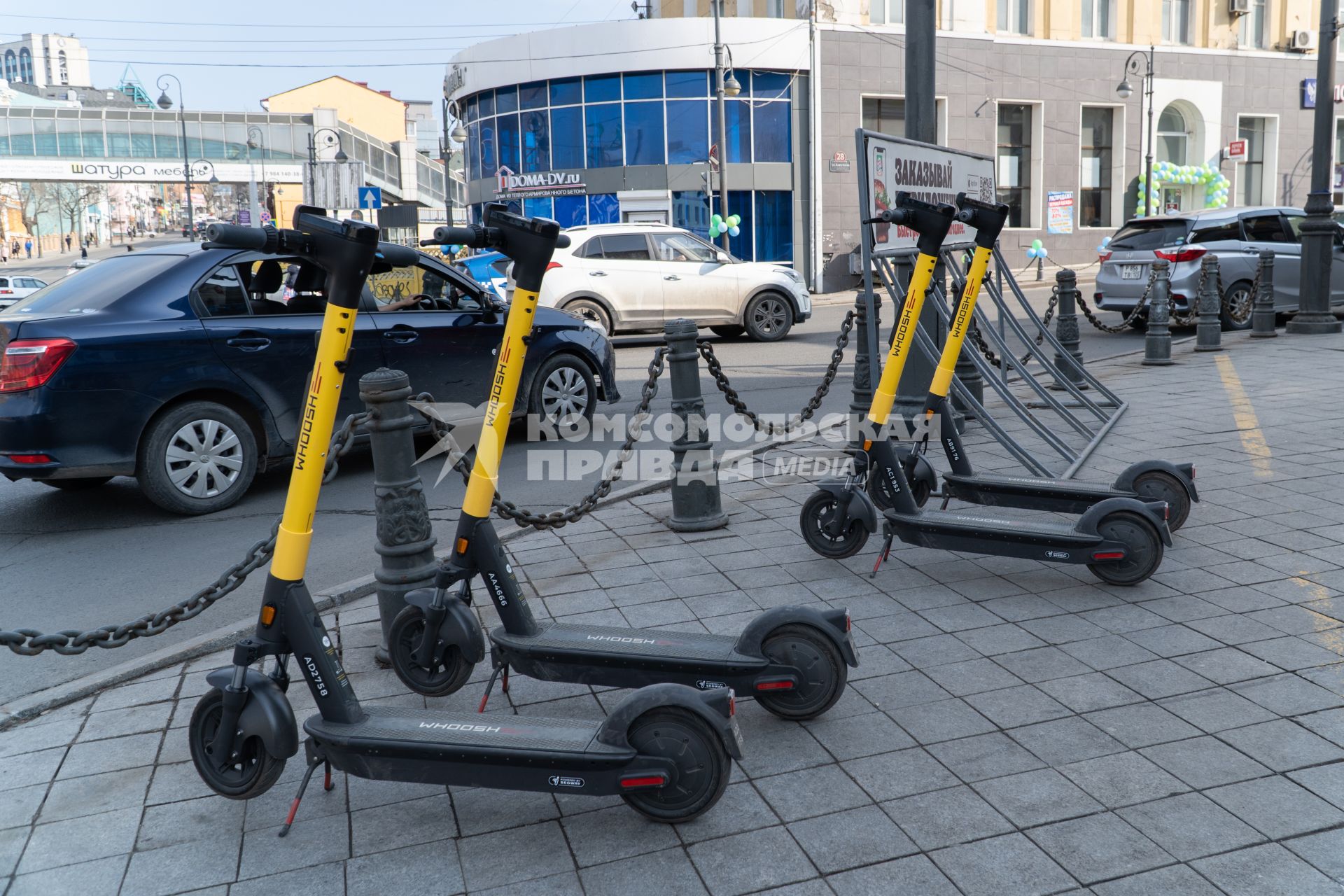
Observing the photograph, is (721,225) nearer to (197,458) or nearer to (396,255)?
(197,458)

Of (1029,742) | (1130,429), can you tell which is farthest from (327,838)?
(1130,429)

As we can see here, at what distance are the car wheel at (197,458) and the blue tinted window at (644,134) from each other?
25.7 metres

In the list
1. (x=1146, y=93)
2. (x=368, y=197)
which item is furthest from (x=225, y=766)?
(x=1146, y=93)

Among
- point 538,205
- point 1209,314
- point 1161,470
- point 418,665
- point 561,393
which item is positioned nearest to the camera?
point 418,665

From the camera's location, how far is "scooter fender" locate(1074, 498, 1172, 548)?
15.0ft

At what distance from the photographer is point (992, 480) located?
5.55m

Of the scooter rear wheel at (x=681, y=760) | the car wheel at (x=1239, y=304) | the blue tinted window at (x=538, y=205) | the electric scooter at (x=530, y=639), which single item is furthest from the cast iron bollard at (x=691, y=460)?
the blue tinted window at (x=538, y=205)

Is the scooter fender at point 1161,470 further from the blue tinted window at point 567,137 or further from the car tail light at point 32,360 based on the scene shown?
the blue tinted window at point 567,137

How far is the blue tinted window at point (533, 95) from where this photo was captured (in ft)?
107

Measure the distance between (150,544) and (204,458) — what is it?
0.73 m

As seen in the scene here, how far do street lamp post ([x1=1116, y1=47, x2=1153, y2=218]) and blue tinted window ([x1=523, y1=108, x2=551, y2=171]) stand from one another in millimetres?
16548

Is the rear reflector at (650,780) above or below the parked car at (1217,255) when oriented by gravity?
below

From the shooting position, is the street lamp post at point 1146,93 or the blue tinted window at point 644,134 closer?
the blue tinted window at point 644,134

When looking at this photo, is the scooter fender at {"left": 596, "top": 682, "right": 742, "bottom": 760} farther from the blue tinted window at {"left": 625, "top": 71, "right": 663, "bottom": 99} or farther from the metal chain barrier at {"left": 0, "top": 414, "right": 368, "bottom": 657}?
the blue tinted window at {"left": 625, "top": 71, "right": 663, "bottom": 99}
